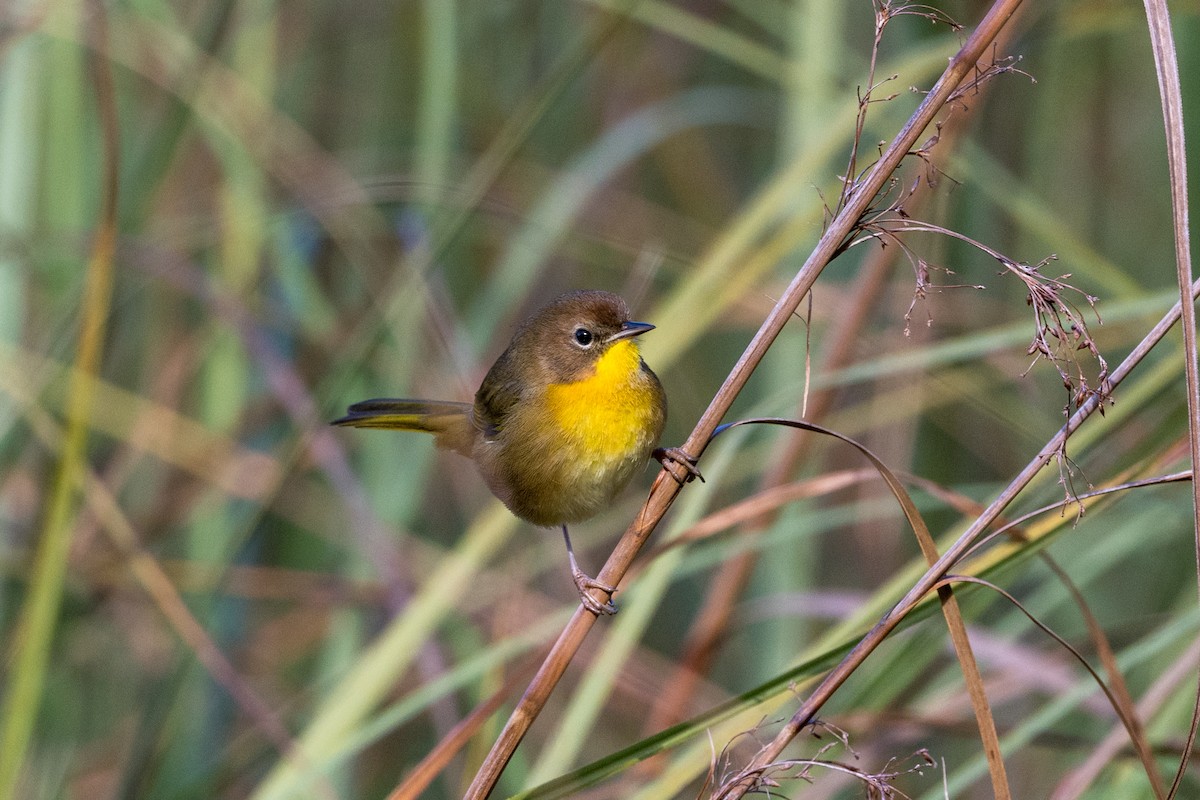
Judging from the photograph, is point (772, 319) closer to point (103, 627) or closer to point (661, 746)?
point (661, 746)

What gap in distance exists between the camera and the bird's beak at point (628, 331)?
2342mm

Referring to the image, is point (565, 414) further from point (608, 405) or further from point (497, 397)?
point (497, 397)

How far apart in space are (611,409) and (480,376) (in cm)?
91

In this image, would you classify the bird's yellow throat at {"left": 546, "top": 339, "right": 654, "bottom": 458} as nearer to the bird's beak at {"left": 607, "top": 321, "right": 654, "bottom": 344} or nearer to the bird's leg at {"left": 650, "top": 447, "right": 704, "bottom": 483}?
the bird's beak at {"left": 607, "top": 321, "right": 654, "bottom": 344}

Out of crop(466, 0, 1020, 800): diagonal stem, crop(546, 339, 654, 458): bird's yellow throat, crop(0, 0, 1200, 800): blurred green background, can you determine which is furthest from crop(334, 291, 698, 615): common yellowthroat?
crop(466, 0, 1020, 800): diagonal stem

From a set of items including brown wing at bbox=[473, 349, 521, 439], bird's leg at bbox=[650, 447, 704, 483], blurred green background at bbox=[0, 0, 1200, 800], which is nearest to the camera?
bird's leg at bbox=[650, 447, 704, 483]

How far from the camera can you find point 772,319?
1339 millimetres

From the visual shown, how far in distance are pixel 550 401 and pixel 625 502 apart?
2.89 feet

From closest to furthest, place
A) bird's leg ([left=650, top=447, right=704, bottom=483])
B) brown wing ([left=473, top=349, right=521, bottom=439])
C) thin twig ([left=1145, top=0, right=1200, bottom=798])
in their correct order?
thin twig ([left=1145, top=0, right=1200, bottom=798]), bird's leg ([left=650, top=447, right=704, bottom=483]), brown wing ([left=473, top=349, right=521, bottom=439])

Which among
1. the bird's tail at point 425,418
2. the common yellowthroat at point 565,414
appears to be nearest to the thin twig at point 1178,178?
the common yellowthroat at point 565,414

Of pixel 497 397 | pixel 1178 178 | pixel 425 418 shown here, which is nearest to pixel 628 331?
pixel 497 397

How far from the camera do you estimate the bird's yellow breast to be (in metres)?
2.26

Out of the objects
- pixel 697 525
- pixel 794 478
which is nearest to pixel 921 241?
pixel 794 478

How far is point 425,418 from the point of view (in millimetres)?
2713
